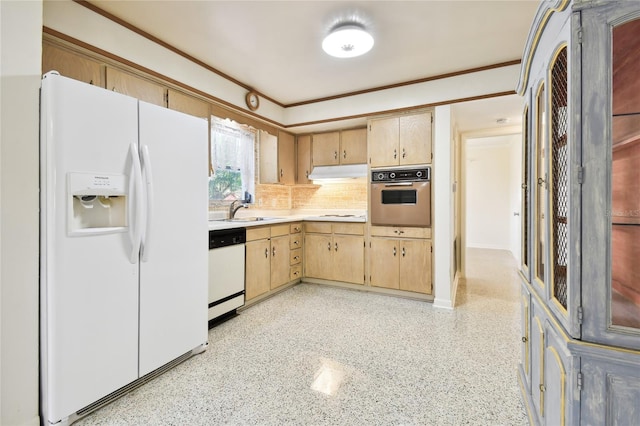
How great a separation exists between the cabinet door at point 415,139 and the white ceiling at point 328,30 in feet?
1.38

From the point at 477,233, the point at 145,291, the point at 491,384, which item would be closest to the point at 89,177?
the point at 145,291

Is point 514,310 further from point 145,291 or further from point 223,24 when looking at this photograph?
point 223,24

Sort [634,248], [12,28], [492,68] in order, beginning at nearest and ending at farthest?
[634,248]
[12,28]
[492,68]

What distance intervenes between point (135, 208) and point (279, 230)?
2085mm

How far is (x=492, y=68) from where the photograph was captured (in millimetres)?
3080

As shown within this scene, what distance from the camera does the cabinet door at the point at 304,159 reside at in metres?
4.66

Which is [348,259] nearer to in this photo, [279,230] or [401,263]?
[401,263]

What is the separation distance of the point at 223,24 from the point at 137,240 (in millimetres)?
1789

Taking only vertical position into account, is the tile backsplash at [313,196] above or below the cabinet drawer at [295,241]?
above

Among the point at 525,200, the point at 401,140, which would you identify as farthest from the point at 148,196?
the point at 401,140

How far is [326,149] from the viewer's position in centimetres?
452

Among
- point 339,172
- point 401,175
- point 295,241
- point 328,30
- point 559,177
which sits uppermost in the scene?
point 328,30

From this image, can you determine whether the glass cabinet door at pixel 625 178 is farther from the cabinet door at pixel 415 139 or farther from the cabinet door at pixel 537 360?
the cabinet door at pixel 415 139

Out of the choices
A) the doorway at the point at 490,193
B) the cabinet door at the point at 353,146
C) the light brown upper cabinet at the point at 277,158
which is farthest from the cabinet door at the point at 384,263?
the doorway at the point at 490,193
